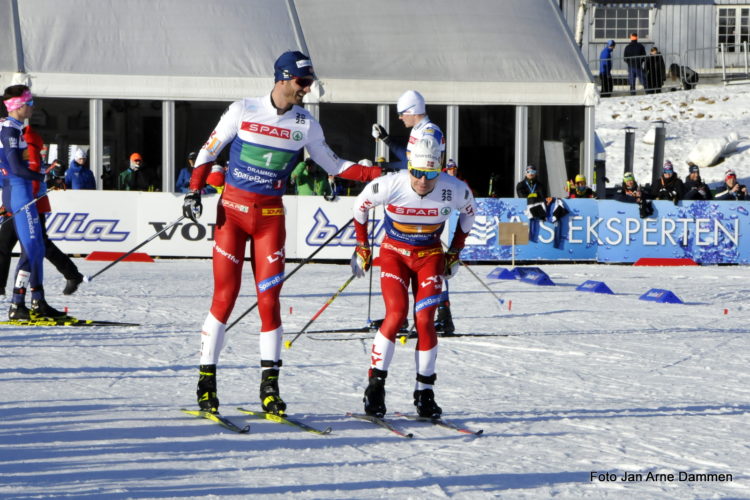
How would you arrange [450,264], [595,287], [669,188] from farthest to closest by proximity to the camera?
1. [669,188]
2. [595,287]
3. [450,264]

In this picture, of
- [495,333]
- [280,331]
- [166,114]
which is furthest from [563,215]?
[280,331]

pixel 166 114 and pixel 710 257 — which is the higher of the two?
pixel 166 114

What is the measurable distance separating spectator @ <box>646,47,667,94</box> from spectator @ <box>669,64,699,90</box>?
2.40 ft

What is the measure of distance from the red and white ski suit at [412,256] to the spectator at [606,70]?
88.9 feet

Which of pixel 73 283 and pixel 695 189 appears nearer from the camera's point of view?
pixel 73 283

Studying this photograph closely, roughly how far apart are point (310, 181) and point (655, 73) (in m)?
18.0

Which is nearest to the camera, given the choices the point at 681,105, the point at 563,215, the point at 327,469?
the point at 327,469

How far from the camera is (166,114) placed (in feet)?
68.1

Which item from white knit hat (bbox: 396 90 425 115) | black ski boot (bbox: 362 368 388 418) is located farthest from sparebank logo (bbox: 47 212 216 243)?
black ski boot (bbox: 362 368 388 418)

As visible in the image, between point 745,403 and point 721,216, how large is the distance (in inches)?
461

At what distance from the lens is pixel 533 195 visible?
18.7 meters

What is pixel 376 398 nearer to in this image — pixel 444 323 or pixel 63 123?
pixel 444 323

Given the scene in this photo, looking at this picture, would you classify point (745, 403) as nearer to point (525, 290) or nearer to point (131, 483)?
point (131, 483)

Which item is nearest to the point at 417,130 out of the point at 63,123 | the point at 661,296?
the point at 661,296
